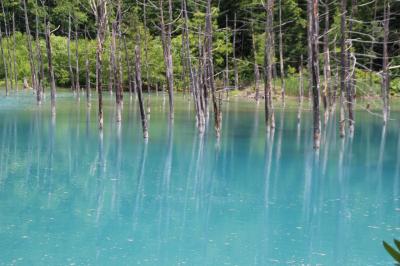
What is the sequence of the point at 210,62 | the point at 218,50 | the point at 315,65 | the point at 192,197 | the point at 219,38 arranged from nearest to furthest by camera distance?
the point at 192,197
the point at 315,65
the point at 210,62
the point at 218,50
the point at 219,38

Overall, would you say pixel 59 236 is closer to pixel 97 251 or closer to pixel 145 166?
pixel 97 251

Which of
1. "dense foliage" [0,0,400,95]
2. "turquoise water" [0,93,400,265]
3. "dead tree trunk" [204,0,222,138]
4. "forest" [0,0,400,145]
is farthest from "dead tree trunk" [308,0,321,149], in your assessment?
"dense foliage" [0,0,400,95]

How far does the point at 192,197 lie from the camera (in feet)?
38.8

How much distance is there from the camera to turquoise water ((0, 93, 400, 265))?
831cm

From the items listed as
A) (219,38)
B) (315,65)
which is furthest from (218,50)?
(315,65)

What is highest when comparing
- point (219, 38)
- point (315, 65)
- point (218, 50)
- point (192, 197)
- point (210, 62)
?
point (219, 38)

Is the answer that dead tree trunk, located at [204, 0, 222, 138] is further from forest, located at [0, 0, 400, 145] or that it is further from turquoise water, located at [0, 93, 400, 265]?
forest, located at [0, 0, 400, 145]

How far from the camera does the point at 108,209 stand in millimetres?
10531

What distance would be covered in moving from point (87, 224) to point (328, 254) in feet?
12.3

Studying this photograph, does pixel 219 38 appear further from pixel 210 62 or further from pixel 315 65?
pixel 315 65

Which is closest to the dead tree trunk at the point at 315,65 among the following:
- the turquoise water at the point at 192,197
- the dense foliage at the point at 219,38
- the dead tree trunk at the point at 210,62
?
the turquoise water at the point at 192,197

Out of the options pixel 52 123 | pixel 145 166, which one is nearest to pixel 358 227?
pixel 145 166

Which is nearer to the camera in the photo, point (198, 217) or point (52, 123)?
point (198, 217)

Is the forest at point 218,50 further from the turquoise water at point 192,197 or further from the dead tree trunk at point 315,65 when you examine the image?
the dead tree trunk at point 315,65
